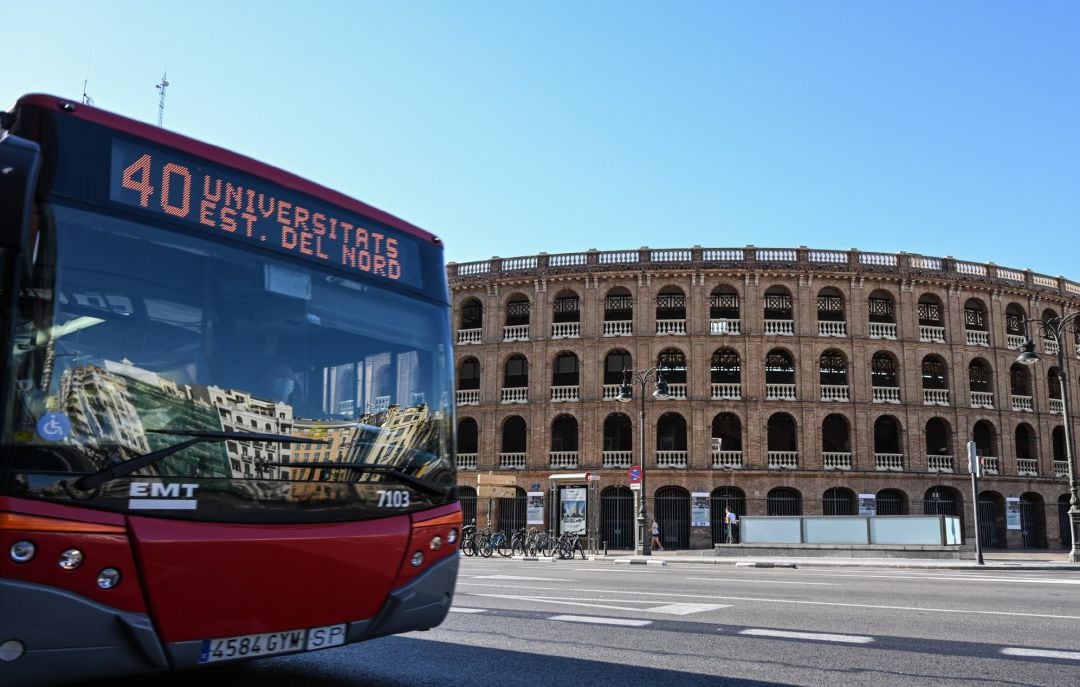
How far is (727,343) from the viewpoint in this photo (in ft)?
127

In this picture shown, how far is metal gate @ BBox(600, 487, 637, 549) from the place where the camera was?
3772 centimetres

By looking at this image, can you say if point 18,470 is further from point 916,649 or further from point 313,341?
point 916,649

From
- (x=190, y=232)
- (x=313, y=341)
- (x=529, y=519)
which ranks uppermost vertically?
(x=190, y=232)

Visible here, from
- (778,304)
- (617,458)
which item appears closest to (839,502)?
(778,304)

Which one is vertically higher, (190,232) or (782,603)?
(190,232)

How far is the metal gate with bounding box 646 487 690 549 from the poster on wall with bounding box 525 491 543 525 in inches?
204

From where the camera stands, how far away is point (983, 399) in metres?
39.4

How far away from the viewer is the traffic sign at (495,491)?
37219 millimetres

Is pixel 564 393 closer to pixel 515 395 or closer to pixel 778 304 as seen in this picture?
pixel 515 395

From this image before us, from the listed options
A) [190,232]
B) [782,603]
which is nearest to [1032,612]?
[782,603]

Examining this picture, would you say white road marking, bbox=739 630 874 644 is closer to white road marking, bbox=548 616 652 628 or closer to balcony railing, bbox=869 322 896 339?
white road marking, bbox=548 616 652 628

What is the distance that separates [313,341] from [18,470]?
5.21 feet

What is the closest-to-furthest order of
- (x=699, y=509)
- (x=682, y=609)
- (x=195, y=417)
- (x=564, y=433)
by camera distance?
1. (x=195, y=417)
2. (x=682, y=609)
3. (x=699, y=509)
4. (x=564, y=433)

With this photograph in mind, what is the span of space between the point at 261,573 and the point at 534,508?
34959 mm
